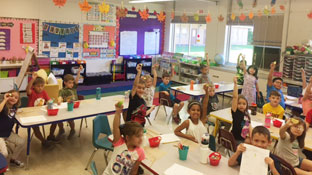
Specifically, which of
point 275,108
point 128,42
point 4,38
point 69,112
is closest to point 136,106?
point 69,112

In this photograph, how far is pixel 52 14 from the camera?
29.0ft

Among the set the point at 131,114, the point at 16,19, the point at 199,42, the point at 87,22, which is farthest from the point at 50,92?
the point at 199,42

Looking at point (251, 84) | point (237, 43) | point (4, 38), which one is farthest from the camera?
point (237, 43)

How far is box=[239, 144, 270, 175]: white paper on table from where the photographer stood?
7.88ft

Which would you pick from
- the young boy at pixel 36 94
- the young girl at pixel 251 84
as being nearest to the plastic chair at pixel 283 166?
the young boy at pixel 36 94

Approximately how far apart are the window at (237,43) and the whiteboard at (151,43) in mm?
3192

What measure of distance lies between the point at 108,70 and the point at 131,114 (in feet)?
22.0

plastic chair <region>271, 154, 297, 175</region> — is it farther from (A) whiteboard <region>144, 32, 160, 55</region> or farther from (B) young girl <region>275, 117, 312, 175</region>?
(A) whiteboard <region>144, 32, 160, 55</region>

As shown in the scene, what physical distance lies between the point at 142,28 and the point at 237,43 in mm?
3692

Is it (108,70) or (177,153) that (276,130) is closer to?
(177,153)

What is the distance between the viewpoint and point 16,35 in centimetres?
827

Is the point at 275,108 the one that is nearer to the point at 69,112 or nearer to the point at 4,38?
the point at 69,112

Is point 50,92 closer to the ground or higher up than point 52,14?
closer to the ground

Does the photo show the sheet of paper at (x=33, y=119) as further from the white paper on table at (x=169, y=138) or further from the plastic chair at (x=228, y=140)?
the plastic chair at (x=228, y=140)
